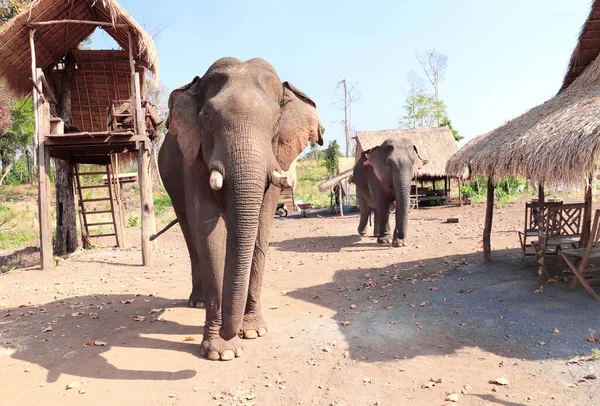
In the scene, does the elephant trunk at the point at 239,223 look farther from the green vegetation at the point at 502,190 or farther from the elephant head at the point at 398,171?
the green vegetation at the point at 502,190

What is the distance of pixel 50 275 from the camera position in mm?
9594

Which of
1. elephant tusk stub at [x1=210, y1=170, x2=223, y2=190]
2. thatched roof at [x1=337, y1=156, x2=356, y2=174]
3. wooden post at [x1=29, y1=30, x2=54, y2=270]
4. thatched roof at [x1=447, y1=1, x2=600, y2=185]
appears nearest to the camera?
elephant tusk stub at [x1=210, y1=170, x2=223, y2=190]

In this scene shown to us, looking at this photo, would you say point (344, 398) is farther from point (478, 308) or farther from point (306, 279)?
point (306, 279)

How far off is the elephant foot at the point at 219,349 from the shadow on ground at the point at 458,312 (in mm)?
1285

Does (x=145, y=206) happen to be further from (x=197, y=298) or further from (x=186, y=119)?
(x=186, y=119)

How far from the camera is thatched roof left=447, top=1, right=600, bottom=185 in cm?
607

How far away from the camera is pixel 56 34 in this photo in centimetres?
1158

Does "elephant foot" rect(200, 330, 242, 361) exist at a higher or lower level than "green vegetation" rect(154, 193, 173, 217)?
lower

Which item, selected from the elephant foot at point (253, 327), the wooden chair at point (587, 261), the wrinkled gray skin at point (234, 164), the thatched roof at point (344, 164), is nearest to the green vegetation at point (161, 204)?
the thatched roof at point (344, 164)

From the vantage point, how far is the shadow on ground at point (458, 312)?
510 cm

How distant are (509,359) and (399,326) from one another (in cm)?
142

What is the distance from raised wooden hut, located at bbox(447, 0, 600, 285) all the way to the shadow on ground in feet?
2.36

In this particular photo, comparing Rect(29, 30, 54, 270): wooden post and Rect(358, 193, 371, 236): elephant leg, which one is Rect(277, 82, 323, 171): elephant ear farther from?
Rect(358, 193, 371, 236): elephant leg

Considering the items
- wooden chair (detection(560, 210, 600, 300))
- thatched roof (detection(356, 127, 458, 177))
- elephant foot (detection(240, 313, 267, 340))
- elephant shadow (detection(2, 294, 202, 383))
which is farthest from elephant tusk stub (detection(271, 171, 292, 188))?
thatched roof (detection(356, 127, 458, 177))
